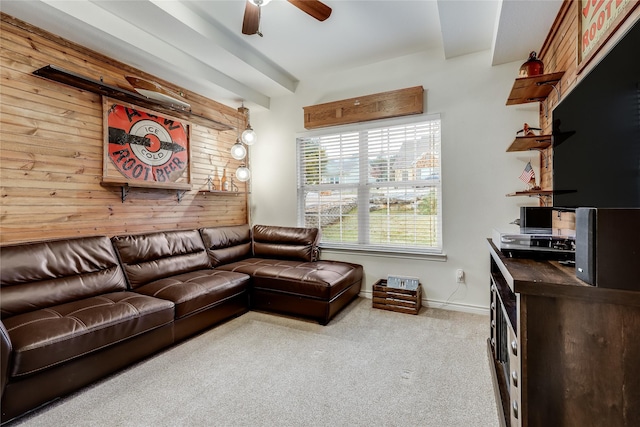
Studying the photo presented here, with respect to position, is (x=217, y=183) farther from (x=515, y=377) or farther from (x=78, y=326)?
(x=515, y=377)

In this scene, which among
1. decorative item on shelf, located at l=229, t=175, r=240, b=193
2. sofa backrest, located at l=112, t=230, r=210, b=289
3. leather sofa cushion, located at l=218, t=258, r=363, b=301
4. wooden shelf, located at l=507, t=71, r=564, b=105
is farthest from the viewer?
decorative item on shelf, located at l=229, t=175, r=240, b=193

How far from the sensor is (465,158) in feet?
10.5

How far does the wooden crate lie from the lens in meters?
3.15

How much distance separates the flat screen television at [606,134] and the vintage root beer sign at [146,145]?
3561 mm

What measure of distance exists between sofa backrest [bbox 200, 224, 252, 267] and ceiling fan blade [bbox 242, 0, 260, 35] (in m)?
2.27

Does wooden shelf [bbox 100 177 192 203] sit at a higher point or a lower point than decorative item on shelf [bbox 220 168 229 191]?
lower

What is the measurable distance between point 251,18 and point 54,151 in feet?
6.63

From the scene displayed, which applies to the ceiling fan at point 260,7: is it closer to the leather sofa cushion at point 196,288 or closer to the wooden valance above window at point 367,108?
the wooden valance above window at point 367,108

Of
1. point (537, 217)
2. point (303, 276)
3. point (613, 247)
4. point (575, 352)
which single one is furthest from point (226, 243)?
point (613, 247)

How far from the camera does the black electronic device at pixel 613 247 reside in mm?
864

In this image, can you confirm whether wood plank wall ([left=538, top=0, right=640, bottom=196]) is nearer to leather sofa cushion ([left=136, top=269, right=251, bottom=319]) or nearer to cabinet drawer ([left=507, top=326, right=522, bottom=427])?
cabinet drawer ([left=507, top=326, right=522, bottom=427])

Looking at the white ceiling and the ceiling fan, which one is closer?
the ceiling fan

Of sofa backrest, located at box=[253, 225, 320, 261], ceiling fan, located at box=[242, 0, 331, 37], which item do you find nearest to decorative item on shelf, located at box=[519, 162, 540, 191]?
ceiling fan, located at box=[242, 0, 331, 37]

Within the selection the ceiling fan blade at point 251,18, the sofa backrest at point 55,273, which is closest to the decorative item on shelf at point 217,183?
the sofa backrest at point 55,273
